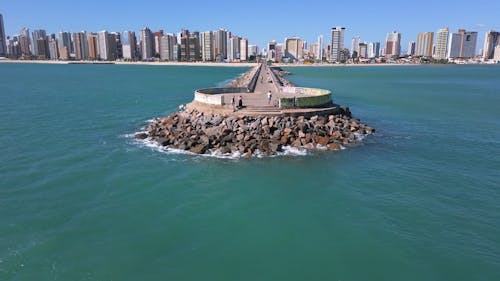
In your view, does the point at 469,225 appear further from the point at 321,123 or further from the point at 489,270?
the point at 321,123

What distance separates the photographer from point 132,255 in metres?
11.9

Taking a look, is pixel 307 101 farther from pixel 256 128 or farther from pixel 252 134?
pixel 252 134

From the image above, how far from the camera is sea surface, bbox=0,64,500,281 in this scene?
11.6 m

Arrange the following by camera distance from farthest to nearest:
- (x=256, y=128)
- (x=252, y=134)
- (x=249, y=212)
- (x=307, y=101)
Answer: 1. (x=307, y=101)
2. (x=256, y=128)
3. (x=252, y=134)
4. (x=249, y=212)

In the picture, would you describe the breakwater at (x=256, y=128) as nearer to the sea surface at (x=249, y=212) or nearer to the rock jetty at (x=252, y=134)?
the rock jetty at (x=252, y=134)

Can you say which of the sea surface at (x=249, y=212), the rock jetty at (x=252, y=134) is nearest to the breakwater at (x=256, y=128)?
the rock jetty at (x=252, y=134)

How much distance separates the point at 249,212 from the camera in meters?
15.0

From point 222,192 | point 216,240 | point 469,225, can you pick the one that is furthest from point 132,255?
point 469,225

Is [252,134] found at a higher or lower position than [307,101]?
lower

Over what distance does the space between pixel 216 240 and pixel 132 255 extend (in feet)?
8.95

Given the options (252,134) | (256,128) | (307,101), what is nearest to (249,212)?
(252,134)

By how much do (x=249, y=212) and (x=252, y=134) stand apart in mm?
9535

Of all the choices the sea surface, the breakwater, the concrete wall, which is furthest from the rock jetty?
the concrete wall

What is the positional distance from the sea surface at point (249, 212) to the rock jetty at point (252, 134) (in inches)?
49.4
